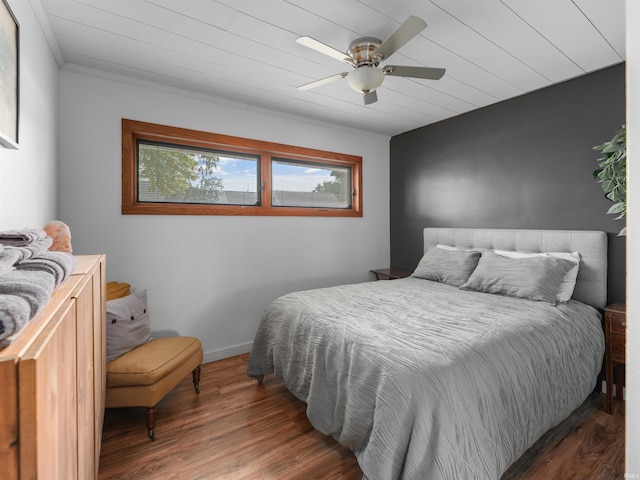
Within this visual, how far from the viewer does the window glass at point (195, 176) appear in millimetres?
2801

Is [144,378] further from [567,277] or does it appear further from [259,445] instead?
[567,277]

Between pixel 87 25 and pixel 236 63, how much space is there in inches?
35.6

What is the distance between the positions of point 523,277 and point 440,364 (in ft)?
4.87

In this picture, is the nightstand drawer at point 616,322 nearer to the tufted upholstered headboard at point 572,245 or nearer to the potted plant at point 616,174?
the tufted upholstered headboard at point 572,245

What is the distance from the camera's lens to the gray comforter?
1.29 m

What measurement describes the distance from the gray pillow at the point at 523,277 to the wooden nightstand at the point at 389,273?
106 centimetres

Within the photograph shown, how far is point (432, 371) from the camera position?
53.5 inches

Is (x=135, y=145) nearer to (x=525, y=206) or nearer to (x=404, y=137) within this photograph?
(x=404, y=137)

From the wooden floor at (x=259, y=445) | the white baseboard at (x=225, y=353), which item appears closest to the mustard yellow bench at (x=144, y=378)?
the wooden floor at (x=259, y=445)

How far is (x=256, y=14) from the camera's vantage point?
5.84 feet

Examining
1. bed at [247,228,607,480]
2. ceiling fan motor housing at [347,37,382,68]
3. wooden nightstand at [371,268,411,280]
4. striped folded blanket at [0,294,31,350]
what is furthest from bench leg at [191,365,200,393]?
ceiling fan motor housing at [347,37,382,68]

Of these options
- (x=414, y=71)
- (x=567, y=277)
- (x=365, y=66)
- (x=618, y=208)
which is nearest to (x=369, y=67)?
(x=365, y=66)

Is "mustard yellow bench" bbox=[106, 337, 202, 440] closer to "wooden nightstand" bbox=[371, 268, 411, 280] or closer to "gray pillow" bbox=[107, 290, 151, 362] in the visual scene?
"gray pillow" bbox=[107, 290, 151, 362]

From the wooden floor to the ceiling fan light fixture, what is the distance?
2.21 m
